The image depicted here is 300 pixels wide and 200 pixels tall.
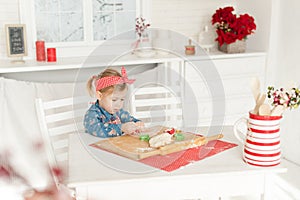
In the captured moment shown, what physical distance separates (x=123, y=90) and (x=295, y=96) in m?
0.69

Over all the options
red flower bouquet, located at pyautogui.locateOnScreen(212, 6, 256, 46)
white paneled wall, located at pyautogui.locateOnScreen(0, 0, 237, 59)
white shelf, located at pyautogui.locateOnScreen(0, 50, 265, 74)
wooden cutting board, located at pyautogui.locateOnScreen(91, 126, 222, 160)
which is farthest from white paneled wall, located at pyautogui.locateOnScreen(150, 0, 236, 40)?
wooden cutting board, located at pyautogui.locateOnScreen(91, 126, 222, 160)

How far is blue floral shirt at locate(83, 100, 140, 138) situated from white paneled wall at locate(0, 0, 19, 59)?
4.82ft

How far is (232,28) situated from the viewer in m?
3.21

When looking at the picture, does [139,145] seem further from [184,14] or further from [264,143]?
[184,14]

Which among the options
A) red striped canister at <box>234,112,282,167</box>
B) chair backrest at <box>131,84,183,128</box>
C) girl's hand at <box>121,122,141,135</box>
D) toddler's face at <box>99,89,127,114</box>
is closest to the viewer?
red striped canister at <box>234,112,282,167</box>

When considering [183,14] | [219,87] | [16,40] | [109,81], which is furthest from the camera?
[183,14]

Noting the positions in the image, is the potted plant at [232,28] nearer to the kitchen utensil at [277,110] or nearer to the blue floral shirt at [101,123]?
the blue floral shirt at [101,123]

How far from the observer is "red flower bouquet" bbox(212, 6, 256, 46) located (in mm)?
3154

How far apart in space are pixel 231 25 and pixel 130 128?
5.86ft

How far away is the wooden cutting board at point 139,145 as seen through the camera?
58.6 inches

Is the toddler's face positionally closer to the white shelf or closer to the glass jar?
the white shelf

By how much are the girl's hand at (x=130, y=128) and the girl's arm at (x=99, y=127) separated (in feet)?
0.12

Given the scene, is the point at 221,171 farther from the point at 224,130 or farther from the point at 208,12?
the point at 208,12

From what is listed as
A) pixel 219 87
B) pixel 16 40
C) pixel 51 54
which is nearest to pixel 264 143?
pixel 219 87
